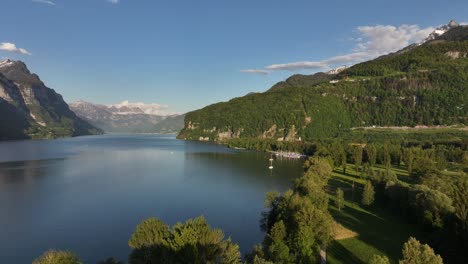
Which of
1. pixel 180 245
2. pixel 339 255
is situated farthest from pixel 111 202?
pixel 339 255

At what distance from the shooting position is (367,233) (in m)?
55.2

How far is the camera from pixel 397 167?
13288 centimetres

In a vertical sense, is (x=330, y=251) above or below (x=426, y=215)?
below

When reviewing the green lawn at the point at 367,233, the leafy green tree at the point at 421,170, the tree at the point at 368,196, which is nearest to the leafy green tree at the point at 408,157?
the leafy green tree at the point at 421,170

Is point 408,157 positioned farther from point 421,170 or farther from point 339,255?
point 339,255

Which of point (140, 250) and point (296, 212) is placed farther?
point (296, 212)

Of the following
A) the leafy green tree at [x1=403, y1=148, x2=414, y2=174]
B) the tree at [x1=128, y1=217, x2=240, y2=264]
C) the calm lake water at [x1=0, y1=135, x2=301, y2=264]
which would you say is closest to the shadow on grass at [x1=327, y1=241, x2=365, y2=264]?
the calm lake water at [x1=0, y1=135, x2=301, y2=264]

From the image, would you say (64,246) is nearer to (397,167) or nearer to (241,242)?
(241,242)

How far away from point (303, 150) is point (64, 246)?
531 feet

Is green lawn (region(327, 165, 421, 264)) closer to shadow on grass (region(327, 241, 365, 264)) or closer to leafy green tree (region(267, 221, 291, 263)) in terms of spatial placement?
shadow on grass (region(327, 241, 365, 264))

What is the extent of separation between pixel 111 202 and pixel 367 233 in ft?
194

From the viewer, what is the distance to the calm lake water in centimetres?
5481

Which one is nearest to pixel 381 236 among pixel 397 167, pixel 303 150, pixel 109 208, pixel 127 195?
pixel 109 208

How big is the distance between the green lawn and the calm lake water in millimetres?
14632
